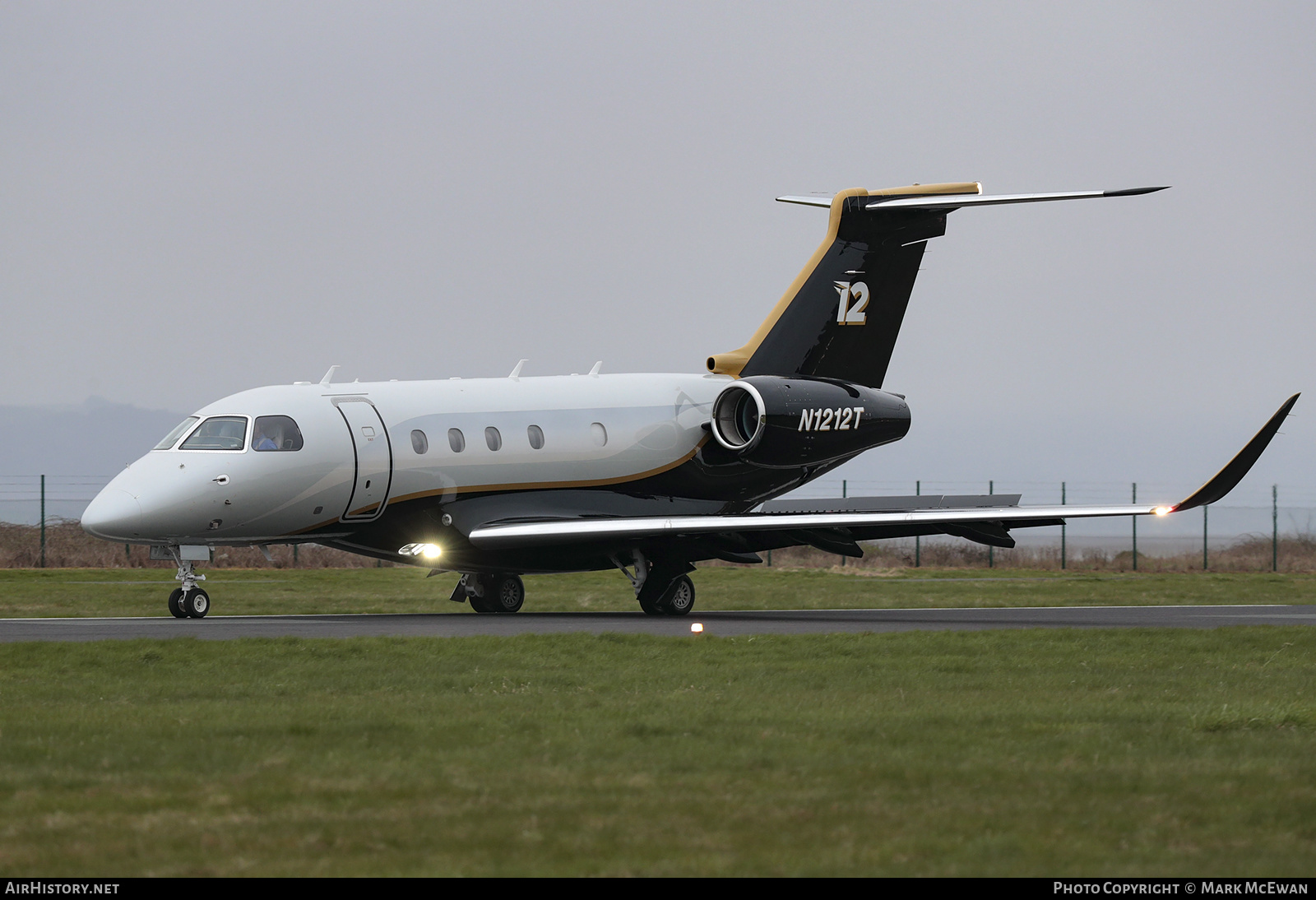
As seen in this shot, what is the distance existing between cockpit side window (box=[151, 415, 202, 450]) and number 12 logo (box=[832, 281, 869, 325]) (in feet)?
40.9

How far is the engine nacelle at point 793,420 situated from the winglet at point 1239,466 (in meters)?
7.48

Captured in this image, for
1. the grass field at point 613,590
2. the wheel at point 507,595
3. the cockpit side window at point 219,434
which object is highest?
the cockpit side window at point 219,434

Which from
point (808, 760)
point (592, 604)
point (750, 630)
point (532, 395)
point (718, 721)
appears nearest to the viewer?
point (808, 760)

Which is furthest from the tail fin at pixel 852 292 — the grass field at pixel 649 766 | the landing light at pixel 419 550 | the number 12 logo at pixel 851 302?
the grass field at pixel 649 766

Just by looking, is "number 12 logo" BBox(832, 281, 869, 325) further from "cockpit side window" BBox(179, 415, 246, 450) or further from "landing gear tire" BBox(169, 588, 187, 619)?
"landing gear tire" BBox(169, 588, 187, 619)

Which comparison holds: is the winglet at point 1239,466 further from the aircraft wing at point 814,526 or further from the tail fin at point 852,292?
the tail fin at point 852,292

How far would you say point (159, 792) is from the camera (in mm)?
9281

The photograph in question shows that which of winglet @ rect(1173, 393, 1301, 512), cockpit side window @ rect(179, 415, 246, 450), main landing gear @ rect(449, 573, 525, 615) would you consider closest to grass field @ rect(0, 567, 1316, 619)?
main landing gear @ rect(449, 573, 525, 615)

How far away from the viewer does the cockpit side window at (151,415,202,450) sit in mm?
24203

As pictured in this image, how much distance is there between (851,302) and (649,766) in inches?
872

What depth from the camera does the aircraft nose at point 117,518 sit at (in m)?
22.9

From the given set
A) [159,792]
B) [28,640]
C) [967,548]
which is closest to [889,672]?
[159,792]

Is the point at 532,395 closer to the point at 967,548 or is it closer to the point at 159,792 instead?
the point at 159,792

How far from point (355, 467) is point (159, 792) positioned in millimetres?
15729
